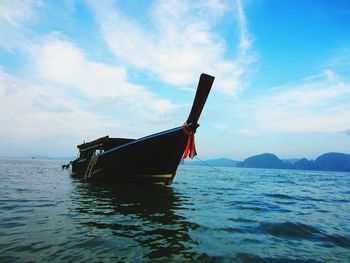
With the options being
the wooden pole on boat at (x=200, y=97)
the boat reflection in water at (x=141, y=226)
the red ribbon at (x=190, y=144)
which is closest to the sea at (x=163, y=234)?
the boat reflection in water at (x=141, y=226)

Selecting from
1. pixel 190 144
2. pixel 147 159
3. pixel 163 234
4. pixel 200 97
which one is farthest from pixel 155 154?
pixel 163 234

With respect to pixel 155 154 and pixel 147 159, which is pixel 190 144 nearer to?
pixel 155 154

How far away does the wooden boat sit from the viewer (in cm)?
1435

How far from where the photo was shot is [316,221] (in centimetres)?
877

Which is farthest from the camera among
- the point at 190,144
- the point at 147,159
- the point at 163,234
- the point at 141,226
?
the point at 147,159

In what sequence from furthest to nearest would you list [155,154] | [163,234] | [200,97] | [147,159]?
1. [147,159]
2. [155,154]
3. [200,97]
4. [163,234]

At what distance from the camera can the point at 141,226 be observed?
273 inches

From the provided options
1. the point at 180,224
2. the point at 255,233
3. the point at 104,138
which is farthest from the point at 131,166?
the point at 255,233

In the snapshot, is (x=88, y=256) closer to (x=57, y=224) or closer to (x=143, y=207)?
(x=57, y=224)

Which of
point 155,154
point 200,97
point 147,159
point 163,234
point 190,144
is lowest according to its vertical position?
point 163,234

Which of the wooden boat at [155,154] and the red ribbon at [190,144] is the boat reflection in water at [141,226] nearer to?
the red ribbon at [190,144]

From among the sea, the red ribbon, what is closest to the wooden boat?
the red ribbon

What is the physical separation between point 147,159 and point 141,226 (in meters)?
9.11

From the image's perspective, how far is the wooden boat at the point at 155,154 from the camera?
47.1ft
